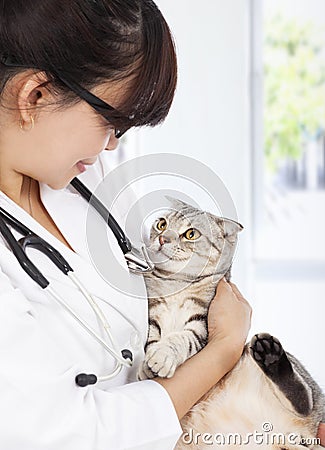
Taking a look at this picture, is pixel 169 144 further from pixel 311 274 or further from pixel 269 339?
pixel 269 339

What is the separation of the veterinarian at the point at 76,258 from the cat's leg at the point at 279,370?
30 millimetres

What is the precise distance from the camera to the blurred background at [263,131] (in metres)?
2.28

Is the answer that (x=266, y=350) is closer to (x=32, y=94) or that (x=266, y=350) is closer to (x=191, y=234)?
(x=191, y=234)

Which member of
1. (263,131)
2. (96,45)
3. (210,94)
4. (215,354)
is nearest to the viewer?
(96,45)

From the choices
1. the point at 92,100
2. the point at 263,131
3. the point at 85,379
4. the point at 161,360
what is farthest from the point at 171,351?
the point at 263,131

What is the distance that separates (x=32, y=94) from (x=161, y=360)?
1.23 feet

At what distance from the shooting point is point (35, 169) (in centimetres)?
98

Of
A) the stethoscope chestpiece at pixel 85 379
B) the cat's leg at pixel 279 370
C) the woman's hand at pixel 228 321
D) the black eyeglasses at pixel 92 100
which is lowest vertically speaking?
the cat's leg at pixel 279 370

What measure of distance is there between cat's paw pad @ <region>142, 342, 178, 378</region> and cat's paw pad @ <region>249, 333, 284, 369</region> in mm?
110

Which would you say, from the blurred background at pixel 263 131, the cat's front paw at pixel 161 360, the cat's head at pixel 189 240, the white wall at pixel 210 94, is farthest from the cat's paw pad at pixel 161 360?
the white wall at pixel 210 94

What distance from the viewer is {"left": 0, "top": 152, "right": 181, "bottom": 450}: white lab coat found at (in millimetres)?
856

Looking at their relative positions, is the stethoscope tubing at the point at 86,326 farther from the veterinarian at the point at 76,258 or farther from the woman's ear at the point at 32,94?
the woman's ear at the point at 32,94

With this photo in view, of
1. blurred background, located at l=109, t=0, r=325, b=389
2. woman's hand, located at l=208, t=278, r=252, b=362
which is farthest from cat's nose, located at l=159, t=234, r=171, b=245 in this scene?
blurred background, located at l=109, t=0, r=325, b=389

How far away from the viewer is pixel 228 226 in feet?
3.24
